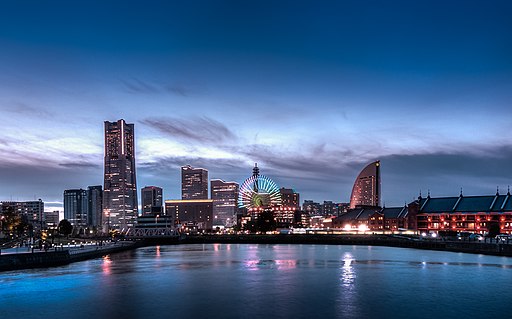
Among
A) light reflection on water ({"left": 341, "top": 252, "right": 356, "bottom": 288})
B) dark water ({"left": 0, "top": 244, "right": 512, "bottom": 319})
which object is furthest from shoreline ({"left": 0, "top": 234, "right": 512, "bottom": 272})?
light reflection on water ({"left": 341, "top": 252, "right": 356, "bottom": 288})

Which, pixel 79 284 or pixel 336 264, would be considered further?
pixel 336 264

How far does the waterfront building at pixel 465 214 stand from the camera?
167 metres

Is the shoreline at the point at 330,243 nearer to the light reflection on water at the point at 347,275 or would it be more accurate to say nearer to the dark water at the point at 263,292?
the dark water at the point at 263,292

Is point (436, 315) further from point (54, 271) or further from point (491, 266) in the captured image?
point (54, 271)

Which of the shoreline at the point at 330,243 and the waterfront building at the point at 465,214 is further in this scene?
the waterfront building at the point at 465,214

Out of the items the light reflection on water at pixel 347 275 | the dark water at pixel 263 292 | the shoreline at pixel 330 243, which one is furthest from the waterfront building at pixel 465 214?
the light reflection on water at pixel 347 275

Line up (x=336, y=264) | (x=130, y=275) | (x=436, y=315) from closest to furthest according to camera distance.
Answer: (x=436, y=315) → (x=130, y=275) → (x=336, y=264)

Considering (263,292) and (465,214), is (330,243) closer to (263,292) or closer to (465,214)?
(465,214)

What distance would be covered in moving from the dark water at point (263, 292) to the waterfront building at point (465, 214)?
9433 centimetres

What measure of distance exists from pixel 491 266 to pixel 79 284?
2733 inches

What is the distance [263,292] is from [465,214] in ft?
470

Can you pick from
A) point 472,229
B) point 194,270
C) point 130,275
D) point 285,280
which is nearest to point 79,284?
point 130,275

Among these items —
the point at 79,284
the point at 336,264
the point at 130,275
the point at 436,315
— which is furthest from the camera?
the point at 336,264

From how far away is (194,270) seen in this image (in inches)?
3302
